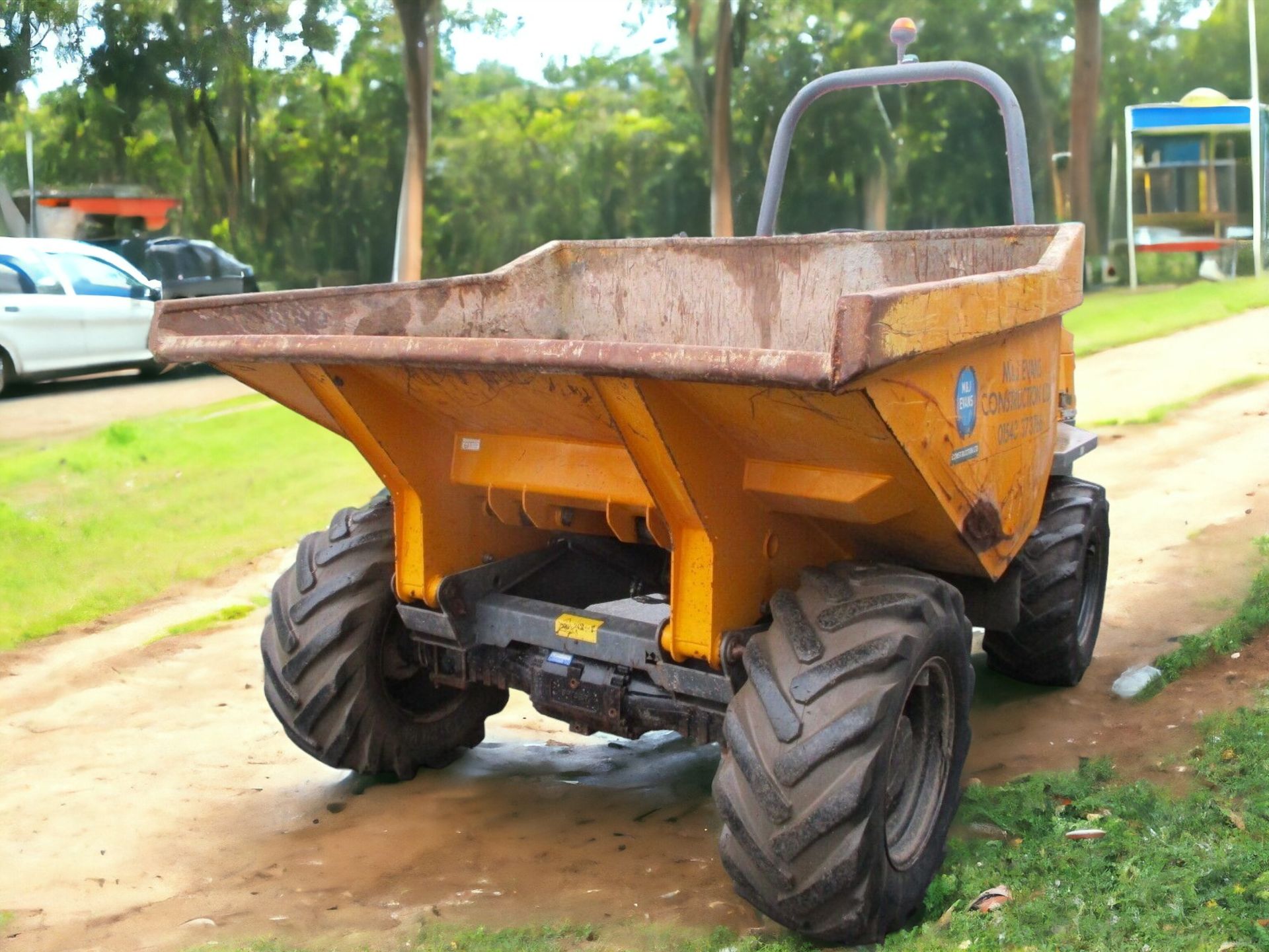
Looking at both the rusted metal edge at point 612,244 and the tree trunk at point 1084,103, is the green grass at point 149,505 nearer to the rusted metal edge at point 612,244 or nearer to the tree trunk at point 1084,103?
the rusted metal edge at point 612,244

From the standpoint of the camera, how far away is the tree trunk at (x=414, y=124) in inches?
831

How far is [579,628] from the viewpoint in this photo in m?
4.08

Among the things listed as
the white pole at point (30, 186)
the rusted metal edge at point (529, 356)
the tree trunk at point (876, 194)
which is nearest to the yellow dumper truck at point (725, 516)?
the rusted metal edge at point (529, 356)

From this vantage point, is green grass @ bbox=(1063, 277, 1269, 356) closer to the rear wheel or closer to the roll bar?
the roll bar

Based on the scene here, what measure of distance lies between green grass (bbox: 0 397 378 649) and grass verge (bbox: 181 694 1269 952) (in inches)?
174

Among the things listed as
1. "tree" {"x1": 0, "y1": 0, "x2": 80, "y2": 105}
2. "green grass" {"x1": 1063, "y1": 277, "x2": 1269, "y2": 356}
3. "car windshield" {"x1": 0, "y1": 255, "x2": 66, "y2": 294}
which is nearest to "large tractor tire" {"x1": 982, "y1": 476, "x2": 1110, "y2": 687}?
"green grass" {"x1": 1063, "y1": 277, "x2": 1269, "y2": 356}

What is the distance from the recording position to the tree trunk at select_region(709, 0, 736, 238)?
23.6 m

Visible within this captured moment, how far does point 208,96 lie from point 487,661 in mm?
19898

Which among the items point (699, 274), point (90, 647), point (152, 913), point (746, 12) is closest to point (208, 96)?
point (746, 12)

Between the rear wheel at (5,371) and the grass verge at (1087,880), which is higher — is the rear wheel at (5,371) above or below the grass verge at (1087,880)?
above

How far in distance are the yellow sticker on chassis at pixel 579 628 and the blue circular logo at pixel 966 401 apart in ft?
3.69

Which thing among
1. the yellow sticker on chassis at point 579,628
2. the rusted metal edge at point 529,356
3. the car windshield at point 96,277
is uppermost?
the car windshield at point 96,277

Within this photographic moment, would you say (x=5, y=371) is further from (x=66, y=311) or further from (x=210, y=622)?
(x=210, y=622)

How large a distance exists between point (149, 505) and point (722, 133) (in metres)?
16.2
